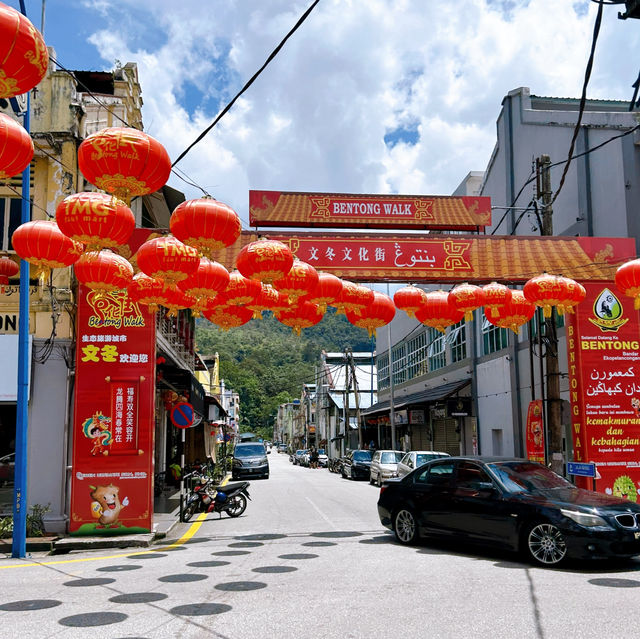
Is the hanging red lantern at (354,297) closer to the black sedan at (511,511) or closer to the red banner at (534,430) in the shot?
the black sedan at (511,511)

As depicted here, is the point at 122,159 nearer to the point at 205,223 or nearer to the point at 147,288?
the point at 205,223

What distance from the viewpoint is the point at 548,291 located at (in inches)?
466

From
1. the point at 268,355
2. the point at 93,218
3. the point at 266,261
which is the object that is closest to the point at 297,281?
the point at 266,261

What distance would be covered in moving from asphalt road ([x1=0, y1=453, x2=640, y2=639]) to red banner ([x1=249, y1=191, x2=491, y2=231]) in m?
7.49

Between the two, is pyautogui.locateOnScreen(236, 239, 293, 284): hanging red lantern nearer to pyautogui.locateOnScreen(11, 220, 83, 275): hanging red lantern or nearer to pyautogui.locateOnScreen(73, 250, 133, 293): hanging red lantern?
pyautogui.locateOnScreen(73, 250, 133, 293): hanging red lantern

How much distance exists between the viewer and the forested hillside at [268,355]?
141250 mm

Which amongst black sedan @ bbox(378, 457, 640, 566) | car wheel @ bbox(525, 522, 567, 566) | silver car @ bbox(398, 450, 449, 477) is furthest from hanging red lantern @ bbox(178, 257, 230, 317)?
silver car @ bbox(398, 450, 449, 477)

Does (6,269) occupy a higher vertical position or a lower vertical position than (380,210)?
lower

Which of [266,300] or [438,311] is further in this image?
[438,311]

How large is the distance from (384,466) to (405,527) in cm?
1797

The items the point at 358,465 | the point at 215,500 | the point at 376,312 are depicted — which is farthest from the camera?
the point at 358,465

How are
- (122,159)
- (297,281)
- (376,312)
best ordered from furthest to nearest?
(376,312), (297,281), (122,159)

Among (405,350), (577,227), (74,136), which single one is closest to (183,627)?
(74,136)

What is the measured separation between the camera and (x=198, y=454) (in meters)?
37.9
